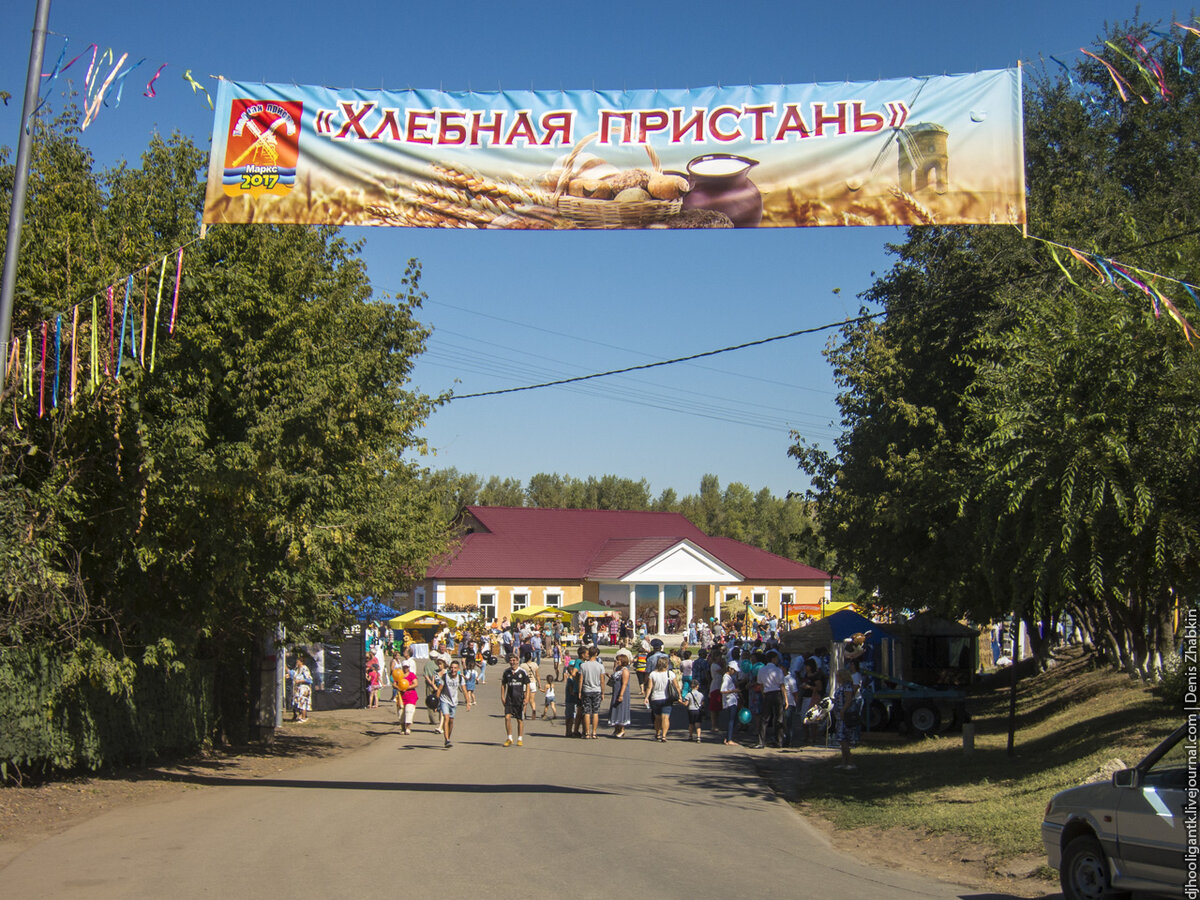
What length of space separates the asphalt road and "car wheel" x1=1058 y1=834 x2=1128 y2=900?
1.01 m

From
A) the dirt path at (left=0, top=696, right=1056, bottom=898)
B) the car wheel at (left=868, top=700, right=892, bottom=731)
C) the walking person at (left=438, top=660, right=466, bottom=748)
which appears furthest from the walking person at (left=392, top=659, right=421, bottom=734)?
the car wheel at (left=868, top=700, right=892, bottom=731)

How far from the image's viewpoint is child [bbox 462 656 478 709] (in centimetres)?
2823

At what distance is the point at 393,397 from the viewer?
60.5 ft

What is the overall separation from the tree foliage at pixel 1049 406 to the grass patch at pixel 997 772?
149 centimetres

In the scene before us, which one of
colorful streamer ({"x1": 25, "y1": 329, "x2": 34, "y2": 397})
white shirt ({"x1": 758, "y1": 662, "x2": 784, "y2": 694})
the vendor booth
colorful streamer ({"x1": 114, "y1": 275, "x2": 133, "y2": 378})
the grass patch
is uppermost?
colorful streamer ({"x1": 114, "y1": 275, "x2": 133, "y2": 378})

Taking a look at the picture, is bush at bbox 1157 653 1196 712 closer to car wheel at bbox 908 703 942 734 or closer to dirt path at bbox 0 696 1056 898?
dirt path at bbox 0 696 1056 898

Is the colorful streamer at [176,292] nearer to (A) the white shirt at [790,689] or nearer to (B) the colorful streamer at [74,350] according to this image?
(B) the colorful streamer at [74,350]

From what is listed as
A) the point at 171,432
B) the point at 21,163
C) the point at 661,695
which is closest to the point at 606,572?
the point at 661,695

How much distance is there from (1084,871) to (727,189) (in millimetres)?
6782

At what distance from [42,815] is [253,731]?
764 centimetres

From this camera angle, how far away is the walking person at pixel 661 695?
20.6 m

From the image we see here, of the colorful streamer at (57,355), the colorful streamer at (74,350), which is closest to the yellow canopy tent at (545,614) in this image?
the colorful streamer at (74,350)

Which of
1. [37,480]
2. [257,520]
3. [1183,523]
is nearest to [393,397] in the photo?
[257,520]

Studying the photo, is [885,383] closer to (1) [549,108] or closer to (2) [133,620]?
(1) [549,108]
